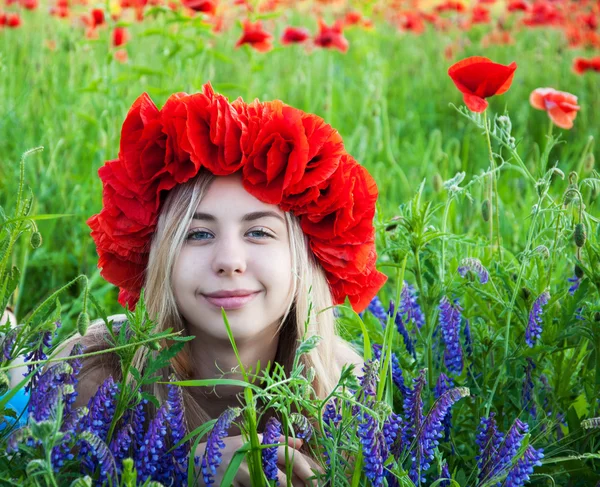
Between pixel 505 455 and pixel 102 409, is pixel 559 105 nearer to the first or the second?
pixel 505 455

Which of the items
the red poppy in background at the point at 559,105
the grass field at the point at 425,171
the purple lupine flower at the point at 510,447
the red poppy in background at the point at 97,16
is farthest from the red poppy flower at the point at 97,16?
the purple lupine flower at the point at 510,447

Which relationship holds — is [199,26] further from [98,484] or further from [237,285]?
[98,484]

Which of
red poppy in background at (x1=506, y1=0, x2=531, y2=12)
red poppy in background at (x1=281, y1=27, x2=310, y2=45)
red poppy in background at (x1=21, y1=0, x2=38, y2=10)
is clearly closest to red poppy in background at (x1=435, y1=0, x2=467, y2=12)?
red poppy in background at (x1=506, y1=0, x2=531, y2=12)

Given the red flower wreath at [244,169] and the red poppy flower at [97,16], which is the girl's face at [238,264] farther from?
the red poppy flower at [97,16]

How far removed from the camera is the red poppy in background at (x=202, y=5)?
301 cm

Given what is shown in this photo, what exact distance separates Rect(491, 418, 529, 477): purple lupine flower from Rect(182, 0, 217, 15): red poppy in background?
6.90ft

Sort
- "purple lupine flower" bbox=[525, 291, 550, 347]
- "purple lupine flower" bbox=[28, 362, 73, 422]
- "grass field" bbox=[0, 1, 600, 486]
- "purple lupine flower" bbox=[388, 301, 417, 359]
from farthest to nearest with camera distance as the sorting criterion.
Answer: "purple lupine flower" bbox=[388, 301, 417, 359], "grass field" bbox=[0, 1, 600, 486], "purple lupine flower" bbox=[525, 291, 550, 347], "purple lupine flower" bbox=[28, 362, 73, 422]

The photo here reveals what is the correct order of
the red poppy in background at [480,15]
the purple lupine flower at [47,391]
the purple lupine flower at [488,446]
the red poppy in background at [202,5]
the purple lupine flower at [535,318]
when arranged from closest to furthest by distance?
the purple lupine flower at [47,391] → the purple lupine flower at [488,446] → the purple lupine flower at [535,318] → the red poppy in background at [202,5] → the red poppy in background at [480,15]

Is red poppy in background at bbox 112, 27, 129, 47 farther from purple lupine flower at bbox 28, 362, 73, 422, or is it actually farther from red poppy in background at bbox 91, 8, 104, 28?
purple lupine flower at bbox 28, 362, 73, 422

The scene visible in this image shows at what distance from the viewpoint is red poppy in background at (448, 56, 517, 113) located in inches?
69.8

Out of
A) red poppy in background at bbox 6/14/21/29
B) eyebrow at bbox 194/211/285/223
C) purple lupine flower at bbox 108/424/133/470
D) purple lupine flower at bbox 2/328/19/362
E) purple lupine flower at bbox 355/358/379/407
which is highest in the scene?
red poppy in background at bbox 6/14/21/29

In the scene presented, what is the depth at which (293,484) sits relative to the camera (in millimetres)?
1563

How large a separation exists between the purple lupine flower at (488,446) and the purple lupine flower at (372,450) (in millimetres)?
230

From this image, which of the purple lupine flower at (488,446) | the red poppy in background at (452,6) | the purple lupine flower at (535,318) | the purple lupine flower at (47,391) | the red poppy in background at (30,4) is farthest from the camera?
the red poppy in background at (452,6)
